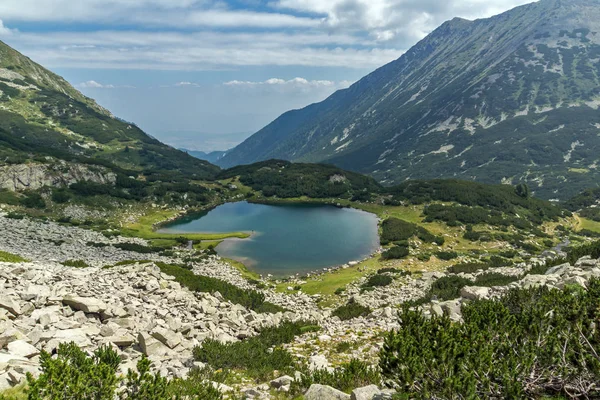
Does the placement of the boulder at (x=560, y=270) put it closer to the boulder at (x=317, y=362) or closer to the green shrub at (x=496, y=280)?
the green shrub at (x=496, y=280)

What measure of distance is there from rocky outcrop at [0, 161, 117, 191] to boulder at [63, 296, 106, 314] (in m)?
71.5

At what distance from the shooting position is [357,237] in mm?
62500

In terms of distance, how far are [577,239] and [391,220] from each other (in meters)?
31.8

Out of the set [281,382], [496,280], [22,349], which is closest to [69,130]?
[22,349]

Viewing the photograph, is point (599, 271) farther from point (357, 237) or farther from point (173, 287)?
point (357, 237)

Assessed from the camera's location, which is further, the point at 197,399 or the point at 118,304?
the point at 118,304

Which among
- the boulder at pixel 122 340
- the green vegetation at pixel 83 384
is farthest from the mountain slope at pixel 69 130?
the green vegetation at pixel 83 384

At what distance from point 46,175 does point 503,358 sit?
9372 cm

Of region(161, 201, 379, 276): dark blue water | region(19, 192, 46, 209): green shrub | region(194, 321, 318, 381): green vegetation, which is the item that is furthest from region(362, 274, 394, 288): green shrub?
region(19, 192, 46, 209): green shrub

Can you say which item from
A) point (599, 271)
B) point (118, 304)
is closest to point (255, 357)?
point (118, 304)

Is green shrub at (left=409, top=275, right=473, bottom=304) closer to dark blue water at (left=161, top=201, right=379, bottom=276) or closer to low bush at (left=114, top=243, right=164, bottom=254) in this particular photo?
dark blue water at (left=161, top=201, right=379, bottom=276)

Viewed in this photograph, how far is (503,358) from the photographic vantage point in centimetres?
879

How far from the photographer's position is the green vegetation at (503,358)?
8.25 m

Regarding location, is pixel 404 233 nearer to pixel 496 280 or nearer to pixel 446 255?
pixel 446 255
